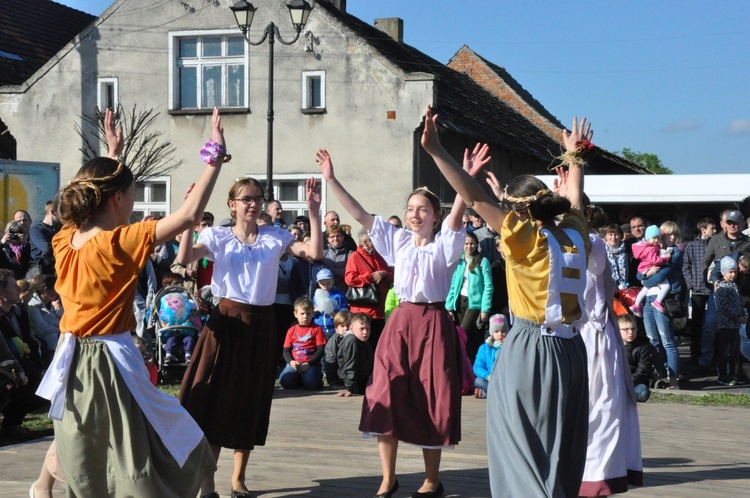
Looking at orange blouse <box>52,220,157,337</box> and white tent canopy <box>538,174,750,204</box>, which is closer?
orange blouse <box>52,220,157,337</box>

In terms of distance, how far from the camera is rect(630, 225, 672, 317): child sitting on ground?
45.2ft

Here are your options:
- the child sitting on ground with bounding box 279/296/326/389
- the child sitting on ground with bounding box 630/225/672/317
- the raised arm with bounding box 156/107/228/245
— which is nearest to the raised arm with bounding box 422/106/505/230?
the raised arm with bounding box 156/107/228/245

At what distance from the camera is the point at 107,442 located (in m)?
4.98

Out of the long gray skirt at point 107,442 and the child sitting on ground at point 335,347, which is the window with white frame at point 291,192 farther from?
the long gray skirt at point 107,442

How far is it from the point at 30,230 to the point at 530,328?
29.5 feet

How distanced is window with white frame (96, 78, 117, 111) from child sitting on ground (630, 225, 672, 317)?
1349 cm

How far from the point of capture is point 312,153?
901 inches

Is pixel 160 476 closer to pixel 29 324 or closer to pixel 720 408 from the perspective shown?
pixel 29 324

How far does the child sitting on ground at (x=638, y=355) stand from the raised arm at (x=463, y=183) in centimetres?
664

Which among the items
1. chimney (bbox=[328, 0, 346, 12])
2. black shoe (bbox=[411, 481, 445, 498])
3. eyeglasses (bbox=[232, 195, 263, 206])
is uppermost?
chimney (bbox=[328, 0, 346, 12])

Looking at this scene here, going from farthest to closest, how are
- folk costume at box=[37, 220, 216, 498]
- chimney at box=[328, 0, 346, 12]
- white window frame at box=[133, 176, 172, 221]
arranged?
1. chimney at box=[328, 0, 346, 12]
2. white window frame at box=[133, 176, 172, 221]
3. folk costume at box=[37, 220, 216, 498]

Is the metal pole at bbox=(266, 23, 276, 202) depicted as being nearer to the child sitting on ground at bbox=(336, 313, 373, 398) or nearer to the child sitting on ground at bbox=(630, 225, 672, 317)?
the child sitting on ground at bbox=(336, 313, 373, 398)

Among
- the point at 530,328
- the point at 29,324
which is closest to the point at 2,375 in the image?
the point at 29,324

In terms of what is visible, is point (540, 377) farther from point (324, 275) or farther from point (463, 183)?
point (324, 275)
